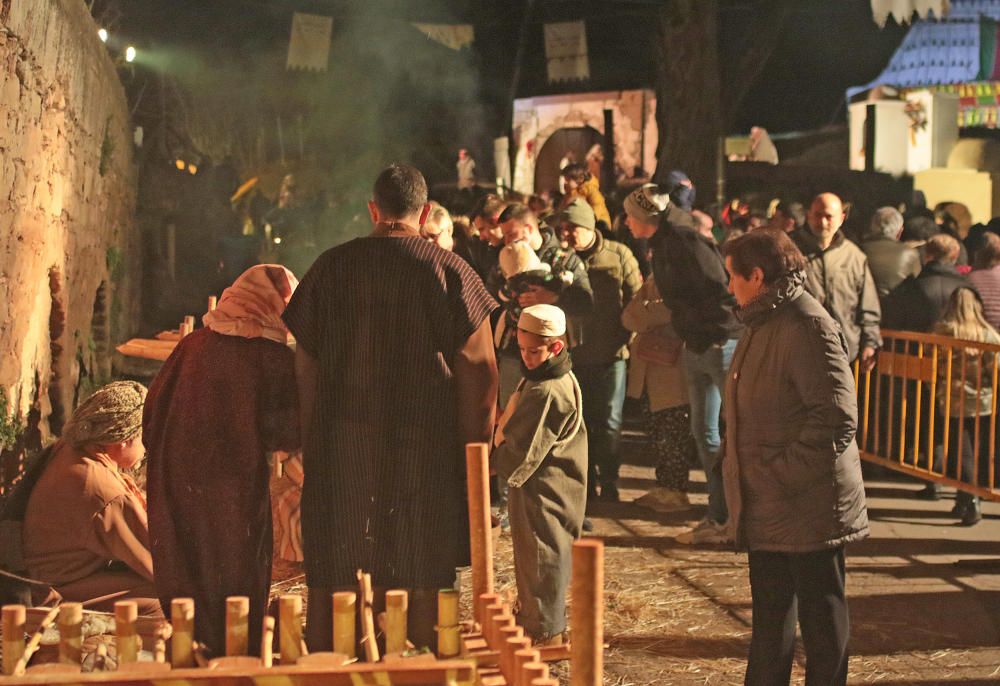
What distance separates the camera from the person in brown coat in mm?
4621

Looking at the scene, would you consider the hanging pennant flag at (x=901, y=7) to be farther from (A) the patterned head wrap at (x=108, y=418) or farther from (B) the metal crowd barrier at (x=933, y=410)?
(A) the patterned head wrap at (x=108, y=418)

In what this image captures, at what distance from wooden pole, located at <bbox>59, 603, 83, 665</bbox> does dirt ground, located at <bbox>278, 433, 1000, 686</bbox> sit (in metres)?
2.88

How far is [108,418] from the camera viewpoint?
4996 mm

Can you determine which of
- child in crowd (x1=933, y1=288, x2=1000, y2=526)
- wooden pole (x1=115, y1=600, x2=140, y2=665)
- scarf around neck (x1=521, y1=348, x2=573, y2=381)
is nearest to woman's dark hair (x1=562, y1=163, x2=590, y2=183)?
child in crowd (x1=933, y1=288, x2=1000, y2=526)

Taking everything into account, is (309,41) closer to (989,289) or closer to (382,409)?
(989,289)

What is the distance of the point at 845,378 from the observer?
4672mm

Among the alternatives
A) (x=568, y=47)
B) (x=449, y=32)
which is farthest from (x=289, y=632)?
(x=568, y=47)

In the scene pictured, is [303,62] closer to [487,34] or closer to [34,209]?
[487,34]

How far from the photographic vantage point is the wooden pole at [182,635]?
317cm

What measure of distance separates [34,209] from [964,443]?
19.9 ft

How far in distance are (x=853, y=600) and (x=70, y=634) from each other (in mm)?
4762

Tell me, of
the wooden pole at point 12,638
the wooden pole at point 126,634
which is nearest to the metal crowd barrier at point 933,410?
the wooden pole at point 126,634

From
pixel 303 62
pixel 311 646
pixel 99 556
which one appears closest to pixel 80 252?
pixel 99 556

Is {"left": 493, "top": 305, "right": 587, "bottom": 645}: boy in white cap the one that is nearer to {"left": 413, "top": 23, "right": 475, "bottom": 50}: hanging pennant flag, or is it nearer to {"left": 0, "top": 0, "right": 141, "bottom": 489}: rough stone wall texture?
{"left": 0, "top": 0, "right": 141, "bottom": 489}: rough stone wall texture
